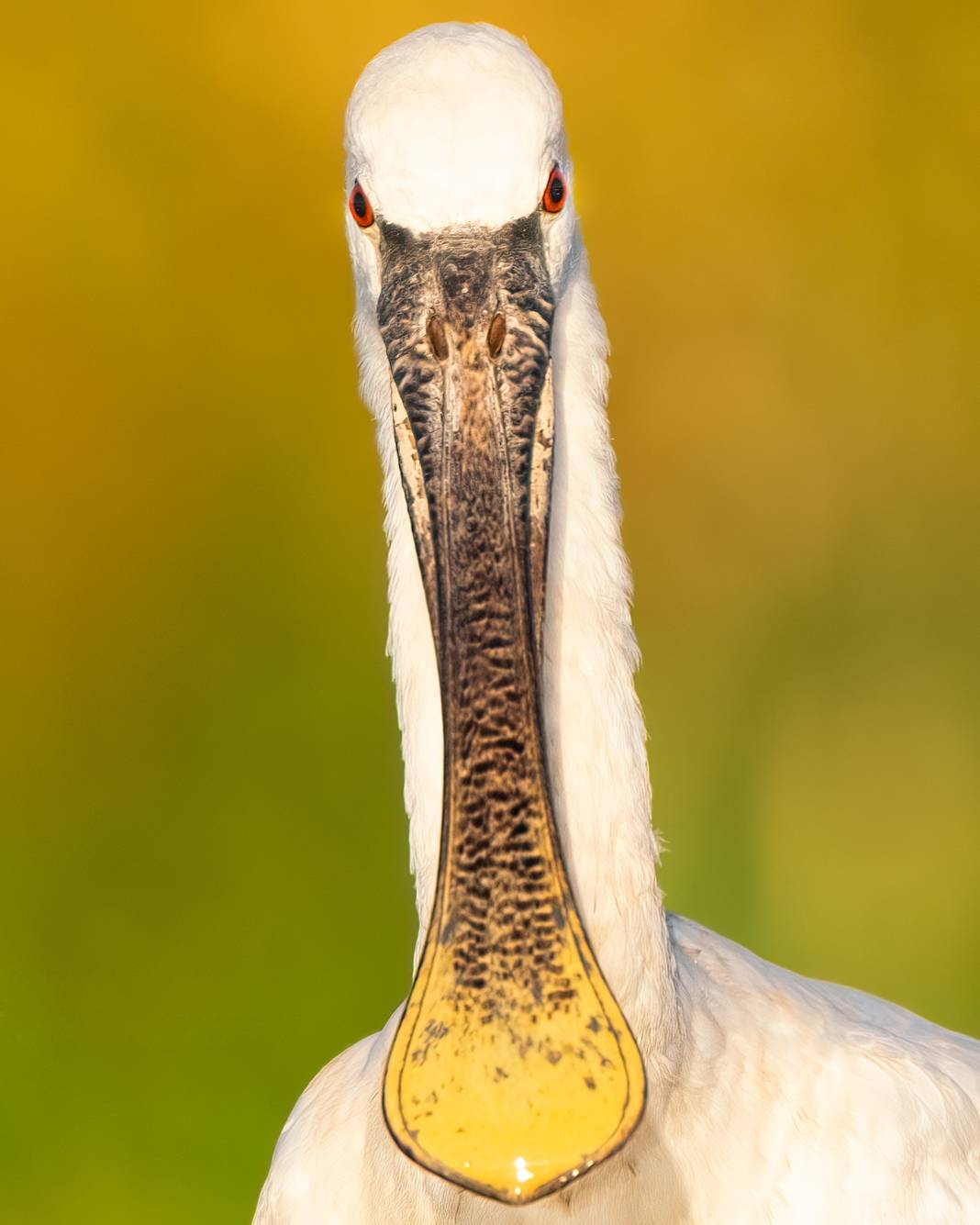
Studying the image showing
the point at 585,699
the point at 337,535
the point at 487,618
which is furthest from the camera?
the point at 337,535

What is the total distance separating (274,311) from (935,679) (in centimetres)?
205

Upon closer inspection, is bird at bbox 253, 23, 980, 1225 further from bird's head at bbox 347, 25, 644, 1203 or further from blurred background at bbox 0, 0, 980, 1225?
blurred background at bbox 0, 0, 980, 1225

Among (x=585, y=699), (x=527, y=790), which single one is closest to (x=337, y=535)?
(x=585, y=699)

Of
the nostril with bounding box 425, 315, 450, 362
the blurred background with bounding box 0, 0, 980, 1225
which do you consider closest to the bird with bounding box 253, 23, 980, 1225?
the nostril with bounding box 425, 315, 450, 362

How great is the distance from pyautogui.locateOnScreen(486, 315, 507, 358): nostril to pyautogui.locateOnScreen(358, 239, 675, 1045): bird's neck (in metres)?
0.11

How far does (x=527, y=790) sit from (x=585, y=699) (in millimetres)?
129

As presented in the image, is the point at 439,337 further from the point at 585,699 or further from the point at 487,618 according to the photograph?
the point at 585,699

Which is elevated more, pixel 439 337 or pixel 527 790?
pixel 439 337

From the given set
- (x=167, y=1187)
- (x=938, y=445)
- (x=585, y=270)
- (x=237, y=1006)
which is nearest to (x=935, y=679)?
(x=938, y=445)

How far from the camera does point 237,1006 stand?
12.7 feet

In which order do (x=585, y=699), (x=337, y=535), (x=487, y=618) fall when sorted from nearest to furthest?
(x=487, y=618)
(x=585, y=699)
(x=337, y=535)

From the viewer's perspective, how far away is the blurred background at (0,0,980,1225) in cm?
393

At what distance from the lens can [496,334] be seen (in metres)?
1.13

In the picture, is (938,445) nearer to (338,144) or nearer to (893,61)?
(893,61)
